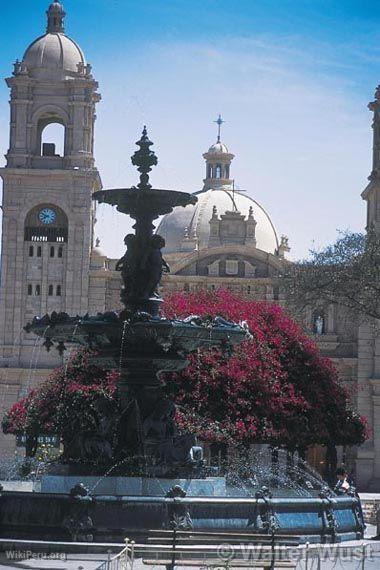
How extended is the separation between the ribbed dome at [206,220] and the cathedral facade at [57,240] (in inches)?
517

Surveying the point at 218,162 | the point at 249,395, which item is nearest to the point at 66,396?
the point at 249,395

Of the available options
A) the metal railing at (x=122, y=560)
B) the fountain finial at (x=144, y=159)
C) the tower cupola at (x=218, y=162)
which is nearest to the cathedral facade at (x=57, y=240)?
the tower cupola at (x=218, y=162)

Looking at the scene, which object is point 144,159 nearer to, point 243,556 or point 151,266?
point 151,266

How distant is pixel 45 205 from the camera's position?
80812 millimetres

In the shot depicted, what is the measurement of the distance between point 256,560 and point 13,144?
211ft

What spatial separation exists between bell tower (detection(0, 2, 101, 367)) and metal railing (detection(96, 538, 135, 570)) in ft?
202

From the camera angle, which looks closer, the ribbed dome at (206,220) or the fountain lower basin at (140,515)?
the fountain lower basin at (140,515)

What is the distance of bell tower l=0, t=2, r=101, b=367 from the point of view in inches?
3137

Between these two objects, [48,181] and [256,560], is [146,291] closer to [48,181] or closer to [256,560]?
[256,560]

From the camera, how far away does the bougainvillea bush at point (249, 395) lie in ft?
147

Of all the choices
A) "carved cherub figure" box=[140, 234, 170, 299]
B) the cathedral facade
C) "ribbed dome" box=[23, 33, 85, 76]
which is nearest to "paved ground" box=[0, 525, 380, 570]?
"carved cherub figure" box=[140, 234, 170, 299]

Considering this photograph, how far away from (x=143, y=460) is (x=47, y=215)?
59908mm

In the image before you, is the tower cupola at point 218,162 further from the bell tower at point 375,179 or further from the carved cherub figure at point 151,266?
the carved cherub figure at point 151,266

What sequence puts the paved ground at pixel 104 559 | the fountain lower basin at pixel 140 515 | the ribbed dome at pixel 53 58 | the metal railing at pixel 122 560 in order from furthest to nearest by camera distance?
the ribbed dome at pixel 53 58, the fountain lower basin at pixel 140 515, the paved ground at pixel 104 559, the metal railing at pixel 122 560
